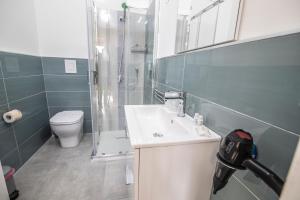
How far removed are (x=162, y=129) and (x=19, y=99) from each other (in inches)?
66.4

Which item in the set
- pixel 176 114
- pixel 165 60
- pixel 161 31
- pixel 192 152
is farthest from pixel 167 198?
pixel 161 31

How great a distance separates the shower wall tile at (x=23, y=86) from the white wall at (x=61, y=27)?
456 mm

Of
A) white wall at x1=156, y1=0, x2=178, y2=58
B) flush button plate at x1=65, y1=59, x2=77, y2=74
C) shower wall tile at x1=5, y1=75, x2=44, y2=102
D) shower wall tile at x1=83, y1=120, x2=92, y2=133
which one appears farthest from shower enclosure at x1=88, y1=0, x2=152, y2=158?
shower wall tile at x1=5, y1=75, x2=44, y2=102

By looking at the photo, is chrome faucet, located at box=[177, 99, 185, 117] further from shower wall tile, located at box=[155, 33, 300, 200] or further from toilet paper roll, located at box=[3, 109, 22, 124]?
toilet paper roll, located at box=[3, 109, 22, 124]

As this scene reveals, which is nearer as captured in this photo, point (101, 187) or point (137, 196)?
point (137, 196)

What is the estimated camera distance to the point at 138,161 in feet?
2.27

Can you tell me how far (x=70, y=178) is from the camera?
153 centimetres

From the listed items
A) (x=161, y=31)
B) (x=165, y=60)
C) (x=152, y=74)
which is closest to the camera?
(x=165, y=60)

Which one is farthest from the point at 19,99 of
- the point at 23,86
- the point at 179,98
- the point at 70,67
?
the point at 179,98

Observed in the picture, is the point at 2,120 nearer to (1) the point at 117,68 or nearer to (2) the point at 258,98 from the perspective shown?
(1) the point at 117,68

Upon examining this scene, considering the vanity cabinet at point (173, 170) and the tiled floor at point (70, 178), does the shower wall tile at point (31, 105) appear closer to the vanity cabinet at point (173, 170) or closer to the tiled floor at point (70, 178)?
the tiled floor at point (70, 178)

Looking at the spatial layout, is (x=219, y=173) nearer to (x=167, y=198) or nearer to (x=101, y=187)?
(x=167, y=198)

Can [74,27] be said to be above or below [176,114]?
above

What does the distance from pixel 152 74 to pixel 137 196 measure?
1.61 m
